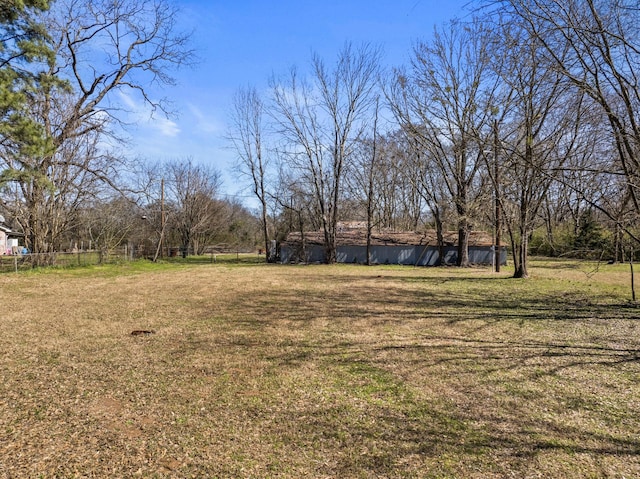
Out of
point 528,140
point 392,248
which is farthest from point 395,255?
point 528,140

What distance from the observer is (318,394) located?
3889 millimetres

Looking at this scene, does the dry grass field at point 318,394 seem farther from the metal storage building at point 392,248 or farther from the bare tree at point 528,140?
the metal storage building at point 392,248

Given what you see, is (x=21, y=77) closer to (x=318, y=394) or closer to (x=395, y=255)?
(x=318, y=394)

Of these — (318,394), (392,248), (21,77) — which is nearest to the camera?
(318,394)

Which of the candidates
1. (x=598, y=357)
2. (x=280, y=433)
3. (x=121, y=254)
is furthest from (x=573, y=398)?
(x=121, y=254)

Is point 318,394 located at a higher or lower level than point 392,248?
lower

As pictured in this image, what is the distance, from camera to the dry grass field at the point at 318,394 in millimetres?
2693

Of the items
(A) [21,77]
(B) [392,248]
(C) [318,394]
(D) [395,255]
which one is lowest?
(C) [318,394]

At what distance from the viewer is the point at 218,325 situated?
707 centimetres

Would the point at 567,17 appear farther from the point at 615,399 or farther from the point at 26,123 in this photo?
the point at 26,123

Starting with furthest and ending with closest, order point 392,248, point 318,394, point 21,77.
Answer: point 392,248 → point 21,77 → point 318,394

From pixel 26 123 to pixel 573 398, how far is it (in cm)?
1321

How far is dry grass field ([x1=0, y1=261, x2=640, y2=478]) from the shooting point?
2.69m

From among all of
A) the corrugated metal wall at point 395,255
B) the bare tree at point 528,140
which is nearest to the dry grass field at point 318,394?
the bare tree at point 528,140
